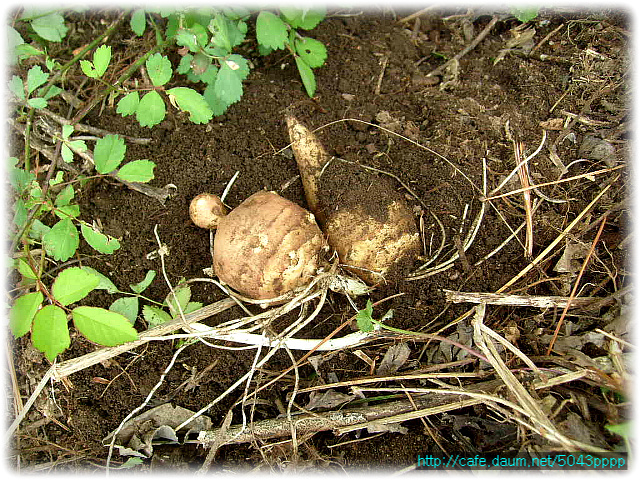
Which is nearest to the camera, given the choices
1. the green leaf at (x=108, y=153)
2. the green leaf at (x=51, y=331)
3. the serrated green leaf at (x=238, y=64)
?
the green leaf at (x=51, y=331)

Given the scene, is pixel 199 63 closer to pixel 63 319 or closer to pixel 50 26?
pixel 50 26

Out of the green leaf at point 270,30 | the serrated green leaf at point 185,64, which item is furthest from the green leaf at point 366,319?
the serrated green leaf at point 185,64

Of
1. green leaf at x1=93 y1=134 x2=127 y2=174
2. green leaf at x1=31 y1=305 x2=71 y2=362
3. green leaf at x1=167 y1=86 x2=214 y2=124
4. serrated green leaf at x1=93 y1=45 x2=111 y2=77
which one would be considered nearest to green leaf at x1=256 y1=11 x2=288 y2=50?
green leaf at x1=167 y1=86 x2=214 y2=124

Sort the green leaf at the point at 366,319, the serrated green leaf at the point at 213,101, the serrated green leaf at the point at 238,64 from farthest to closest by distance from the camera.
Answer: the serrated green leaf at the point at 213,101 < the serrated green leaf at the point at 238,64 < the green leaf at the point at 366,319

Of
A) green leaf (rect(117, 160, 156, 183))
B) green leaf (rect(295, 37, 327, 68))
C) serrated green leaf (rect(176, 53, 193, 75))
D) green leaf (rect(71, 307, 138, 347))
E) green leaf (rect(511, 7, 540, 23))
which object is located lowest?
green leaf (rect(71, 307, 138, 347))

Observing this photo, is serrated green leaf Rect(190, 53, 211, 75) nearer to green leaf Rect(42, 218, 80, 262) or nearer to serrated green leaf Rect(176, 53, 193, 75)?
serrated green leaf Rect(176, 53, 193, 75)

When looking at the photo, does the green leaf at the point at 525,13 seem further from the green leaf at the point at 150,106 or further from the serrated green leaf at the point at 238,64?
the green leaf at the point at 150,106

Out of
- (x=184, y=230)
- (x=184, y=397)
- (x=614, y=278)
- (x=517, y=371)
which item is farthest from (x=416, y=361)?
(x=184, y=230)

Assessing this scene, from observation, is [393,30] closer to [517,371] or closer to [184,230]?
[184,230]
